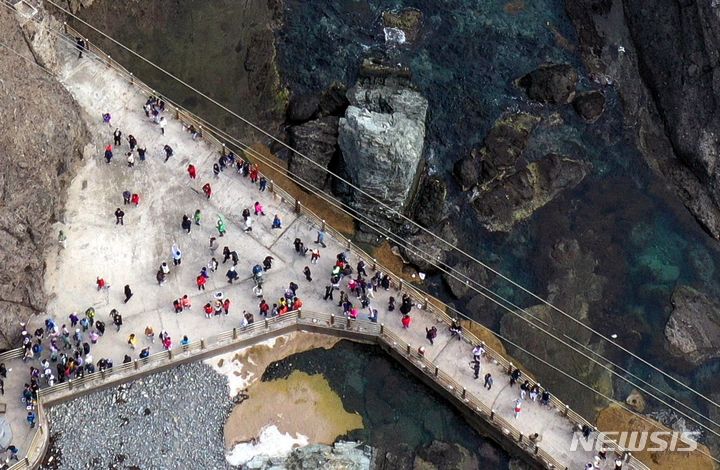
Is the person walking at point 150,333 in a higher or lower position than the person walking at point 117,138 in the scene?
lower

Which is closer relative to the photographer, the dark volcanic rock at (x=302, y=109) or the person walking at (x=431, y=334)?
the person walking at (x=431, y=334)

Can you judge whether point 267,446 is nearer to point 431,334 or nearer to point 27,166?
point 431,334

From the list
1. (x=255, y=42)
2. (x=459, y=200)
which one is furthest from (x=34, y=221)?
(x=459, y=200)

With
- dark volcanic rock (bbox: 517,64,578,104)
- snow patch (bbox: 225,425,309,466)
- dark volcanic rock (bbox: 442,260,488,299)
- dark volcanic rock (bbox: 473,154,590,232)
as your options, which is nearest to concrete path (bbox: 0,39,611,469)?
dark volcanic rock (bbox: 442,260,488,299)

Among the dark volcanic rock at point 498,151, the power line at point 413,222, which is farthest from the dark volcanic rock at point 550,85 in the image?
the power line at point 413,222

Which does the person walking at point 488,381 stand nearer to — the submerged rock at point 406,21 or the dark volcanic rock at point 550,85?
the dark volcanic rock at point 550,85

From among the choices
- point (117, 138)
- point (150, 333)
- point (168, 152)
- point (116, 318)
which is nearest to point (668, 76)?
point (168, 152)

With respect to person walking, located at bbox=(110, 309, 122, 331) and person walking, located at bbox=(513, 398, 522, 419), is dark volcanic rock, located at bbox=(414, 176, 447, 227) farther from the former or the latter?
person walking, located at bbox=(110, 309, 122, 331)
